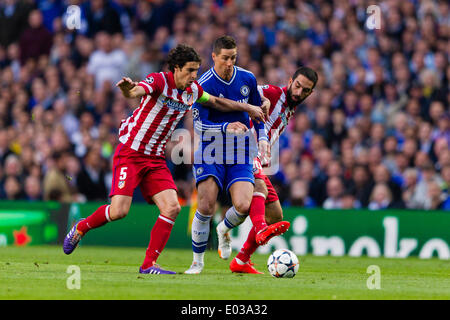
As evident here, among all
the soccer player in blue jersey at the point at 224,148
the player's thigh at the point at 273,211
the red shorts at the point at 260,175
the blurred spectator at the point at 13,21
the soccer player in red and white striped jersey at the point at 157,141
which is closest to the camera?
the soccer player in red and white striped jersey at the point at 157,141

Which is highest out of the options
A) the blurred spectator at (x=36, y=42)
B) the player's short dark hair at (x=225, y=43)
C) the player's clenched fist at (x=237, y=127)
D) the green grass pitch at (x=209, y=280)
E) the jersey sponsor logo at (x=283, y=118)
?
the blurred spectator at (x=36, y=42)

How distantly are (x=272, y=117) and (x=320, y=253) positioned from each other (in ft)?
16.0

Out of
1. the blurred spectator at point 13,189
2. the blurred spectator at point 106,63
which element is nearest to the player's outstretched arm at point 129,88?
the blurred spectator at point 13,189

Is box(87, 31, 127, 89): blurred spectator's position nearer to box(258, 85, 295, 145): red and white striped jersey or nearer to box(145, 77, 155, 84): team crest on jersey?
box(258, 85, 295, 145): red and white striped jersey

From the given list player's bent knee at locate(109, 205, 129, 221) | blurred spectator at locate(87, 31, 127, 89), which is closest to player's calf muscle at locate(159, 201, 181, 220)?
player's bent knee at locate(109, 205, 129, 221)

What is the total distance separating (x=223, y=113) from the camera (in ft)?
31.4

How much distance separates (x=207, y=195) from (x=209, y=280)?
1.08 metres

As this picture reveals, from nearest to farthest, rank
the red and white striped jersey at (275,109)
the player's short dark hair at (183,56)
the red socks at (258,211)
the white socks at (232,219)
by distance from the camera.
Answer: the player's short dark hair at (183,56)
the red socks at (258,211)
the white socks at (232,219)
the red and white striped jersey at (275,109)

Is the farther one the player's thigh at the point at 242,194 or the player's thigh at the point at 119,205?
the player's thigh at the point at 242,194

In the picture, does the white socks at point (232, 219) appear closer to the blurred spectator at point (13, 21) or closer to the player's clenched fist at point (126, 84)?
the player's clenched fist at point (126, 84)

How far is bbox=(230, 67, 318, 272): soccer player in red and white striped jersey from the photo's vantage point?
9.71 meters

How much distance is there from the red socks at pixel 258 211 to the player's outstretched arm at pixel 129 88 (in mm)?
1759

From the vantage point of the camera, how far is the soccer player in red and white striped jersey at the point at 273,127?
9.71 meters
